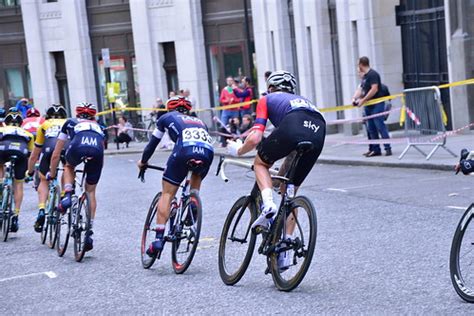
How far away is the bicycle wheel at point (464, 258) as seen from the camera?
7.87 m

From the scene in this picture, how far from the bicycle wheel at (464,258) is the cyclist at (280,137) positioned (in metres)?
1.55

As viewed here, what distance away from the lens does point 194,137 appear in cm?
1068

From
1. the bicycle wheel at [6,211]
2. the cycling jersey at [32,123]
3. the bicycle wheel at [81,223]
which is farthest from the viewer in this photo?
the cycling jersey at [32,123]

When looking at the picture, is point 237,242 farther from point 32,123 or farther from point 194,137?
point 32,123

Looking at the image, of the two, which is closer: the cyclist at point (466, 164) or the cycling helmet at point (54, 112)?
the cyclist at point (466, 164)

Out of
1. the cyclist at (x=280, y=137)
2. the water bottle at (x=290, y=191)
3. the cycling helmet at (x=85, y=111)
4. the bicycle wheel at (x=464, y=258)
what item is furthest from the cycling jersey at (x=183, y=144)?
the bicycle wheel at (x=464, y=258)

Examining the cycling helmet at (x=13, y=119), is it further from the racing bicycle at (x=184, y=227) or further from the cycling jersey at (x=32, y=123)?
the racing bicycle at (x=184, y=227)

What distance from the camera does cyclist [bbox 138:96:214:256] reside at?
10.6m

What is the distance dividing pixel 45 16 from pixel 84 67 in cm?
299

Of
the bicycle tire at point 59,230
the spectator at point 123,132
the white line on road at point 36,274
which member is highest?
the bicycle tire at point 59,230

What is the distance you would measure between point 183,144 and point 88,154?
6.89ft

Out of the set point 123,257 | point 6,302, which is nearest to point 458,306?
point 6,302

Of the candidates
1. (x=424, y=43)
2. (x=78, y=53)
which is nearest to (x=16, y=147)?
(x=424, y=43)

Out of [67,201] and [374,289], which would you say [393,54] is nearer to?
[67,201]
